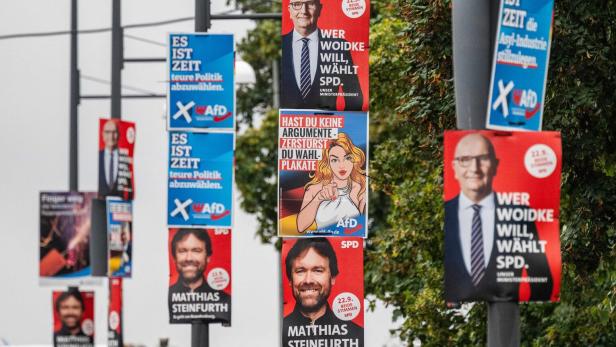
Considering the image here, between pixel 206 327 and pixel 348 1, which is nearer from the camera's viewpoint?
pixel 348 1

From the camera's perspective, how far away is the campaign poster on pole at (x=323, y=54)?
599 inches

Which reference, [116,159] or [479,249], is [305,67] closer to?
[479,249]

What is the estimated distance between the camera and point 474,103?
32.3 feet

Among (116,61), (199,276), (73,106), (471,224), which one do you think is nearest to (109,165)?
(116,61)

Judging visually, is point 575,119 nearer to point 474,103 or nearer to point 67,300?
point 474,103

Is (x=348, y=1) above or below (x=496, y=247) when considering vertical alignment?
above

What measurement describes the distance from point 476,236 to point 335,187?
6.32 meters

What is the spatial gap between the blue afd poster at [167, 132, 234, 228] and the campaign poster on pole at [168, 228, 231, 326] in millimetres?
184

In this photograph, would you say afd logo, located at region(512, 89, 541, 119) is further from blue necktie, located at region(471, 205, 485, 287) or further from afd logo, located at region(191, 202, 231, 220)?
afd logo, located at region(191, 202, 231, 220)

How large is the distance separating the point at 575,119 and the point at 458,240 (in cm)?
791

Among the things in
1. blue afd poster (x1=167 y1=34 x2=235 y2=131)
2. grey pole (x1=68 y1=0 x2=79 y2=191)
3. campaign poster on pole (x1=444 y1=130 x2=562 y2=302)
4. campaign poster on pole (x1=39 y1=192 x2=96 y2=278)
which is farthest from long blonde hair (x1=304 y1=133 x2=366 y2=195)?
grey pole (x1=68 y1=0 x2=79 y2=191)

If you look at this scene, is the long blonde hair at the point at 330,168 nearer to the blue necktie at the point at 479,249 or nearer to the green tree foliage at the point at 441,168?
the green tree foliage at the point at 441,168

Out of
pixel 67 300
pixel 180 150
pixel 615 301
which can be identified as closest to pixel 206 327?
pixel 180 150

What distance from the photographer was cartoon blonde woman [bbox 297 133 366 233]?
15.5 meters
